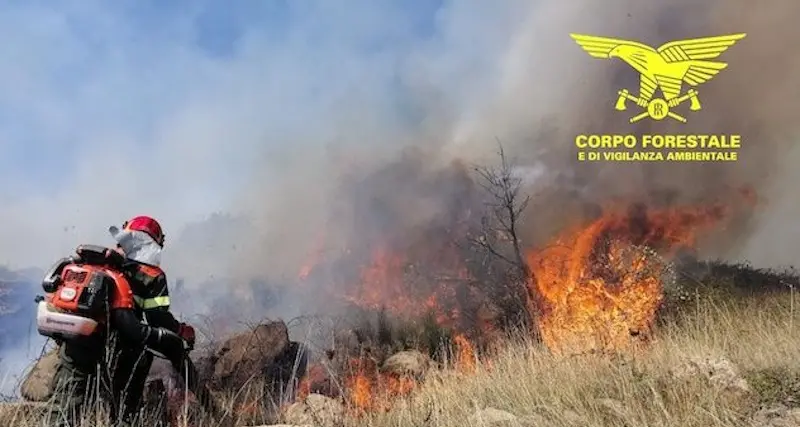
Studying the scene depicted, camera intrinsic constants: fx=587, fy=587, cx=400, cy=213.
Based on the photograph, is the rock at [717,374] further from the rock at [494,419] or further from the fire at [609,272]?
the fire at [609,272]

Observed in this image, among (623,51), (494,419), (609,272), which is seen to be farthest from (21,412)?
(623,51)

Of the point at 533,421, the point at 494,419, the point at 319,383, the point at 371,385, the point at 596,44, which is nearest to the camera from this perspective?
the point at 533,421

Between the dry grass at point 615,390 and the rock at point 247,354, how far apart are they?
3.31 metres

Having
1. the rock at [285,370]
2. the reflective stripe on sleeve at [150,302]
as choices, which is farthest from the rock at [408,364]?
the reflective stripe on sleeve at [150,302]

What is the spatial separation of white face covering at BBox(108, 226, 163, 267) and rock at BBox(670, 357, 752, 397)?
4.62m

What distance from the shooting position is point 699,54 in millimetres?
16719

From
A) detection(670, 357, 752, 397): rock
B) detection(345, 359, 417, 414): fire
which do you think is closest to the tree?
detection(345, 359, 417, 414): fire

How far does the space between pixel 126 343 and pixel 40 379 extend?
5.34 ft

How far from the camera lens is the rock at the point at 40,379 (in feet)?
18.4

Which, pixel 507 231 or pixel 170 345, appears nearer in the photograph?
pixel 170 345

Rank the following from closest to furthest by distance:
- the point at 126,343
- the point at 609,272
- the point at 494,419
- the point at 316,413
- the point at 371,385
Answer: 1. the point at 494,419
2. the point at 126,343
3. the point at 316,413
4. the point at 371,385
5. the point at 609,272

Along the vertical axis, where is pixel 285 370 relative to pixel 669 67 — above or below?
below

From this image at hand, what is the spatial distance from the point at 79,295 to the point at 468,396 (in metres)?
3.60

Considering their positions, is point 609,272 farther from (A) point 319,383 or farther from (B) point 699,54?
(B) point 699,54
